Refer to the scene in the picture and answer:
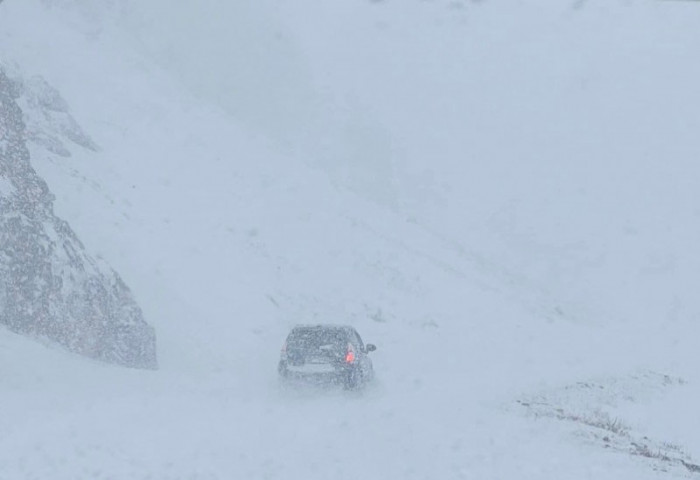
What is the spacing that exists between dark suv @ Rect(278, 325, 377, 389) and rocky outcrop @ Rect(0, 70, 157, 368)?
3513mm

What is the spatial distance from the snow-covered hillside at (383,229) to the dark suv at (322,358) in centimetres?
44

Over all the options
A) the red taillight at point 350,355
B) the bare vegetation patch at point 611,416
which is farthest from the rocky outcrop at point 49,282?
the bare vegetation patch at point 611,416

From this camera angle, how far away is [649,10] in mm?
76812

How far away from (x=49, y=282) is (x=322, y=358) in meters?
5.37

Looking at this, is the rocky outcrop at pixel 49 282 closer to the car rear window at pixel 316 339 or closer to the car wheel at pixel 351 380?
the car rear window at pixel 316 339

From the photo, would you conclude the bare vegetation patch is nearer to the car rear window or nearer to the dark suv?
the dark suv

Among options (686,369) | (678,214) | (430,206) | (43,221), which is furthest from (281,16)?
(43,221)

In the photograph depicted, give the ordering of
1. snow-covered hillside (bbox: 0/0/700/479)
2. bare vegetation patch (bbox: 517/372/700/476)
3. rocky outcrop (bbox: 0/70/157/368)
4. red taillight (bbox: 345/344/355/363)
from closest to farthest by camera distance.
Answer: bare vegetation patch (bbox: 517/372/700/476) → snow-covered hillside (bbox: 0/0/700/479) → rocky outcrop (bbox: 0/70/157/368) → red taillight (bbox: 345/344/355/363)

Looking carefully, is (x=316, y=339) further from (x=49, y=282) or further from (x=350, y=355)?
(x=49, y=282)

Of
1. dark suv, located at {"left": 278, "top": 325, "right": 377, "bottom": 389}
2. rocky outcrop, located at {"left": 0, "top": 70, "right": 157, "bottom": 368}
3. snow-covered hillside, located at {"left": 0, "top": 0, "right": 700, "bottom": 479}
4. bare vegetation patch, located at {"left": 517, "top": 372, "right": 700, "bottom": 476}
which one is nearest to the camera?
bare vegetation patch, located at {"left": 517, "top": 372, "right": 700, "bottom": 476}

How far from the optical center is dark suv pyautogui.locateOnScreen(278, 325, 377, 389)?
14930mm

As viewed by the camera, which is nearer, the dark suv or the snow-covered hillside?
the snow-covered hillside

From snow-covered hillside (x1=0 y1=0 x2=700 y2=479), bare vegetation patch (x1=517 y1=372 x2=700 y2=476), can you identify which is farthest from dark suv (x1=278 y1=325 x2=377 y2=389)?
bare vegetation patch (x1=517 y1=372 x2=700 y2=476)

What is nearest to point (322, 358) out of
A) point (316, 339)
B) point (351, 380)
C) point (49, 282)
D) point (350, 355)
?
point (316, 339)
